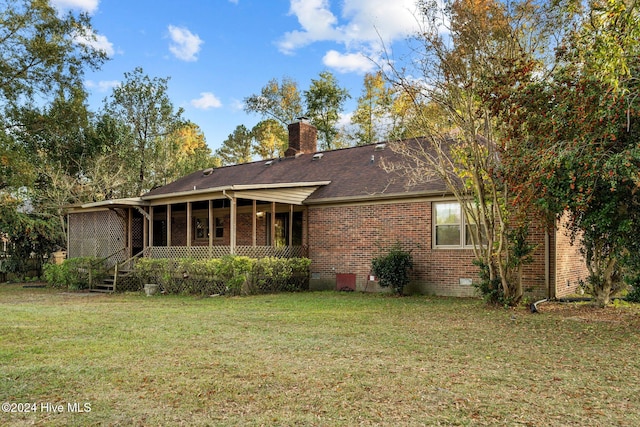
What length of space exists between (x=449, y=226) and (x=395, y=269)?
1901mm

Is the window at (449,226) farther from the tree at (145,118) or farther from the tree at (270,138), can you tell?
the tree at (270,138)

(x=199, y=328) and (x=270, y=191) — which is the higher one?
(x=270, y=191)

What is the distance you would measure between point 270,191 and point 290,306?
15.1 feet

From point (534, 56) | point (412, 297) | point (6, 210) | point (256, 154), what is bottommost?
point (412, 297)

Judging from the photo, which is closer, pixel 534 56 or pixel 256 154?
pixel 534 56

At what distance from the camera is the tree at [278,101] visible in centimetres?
3638

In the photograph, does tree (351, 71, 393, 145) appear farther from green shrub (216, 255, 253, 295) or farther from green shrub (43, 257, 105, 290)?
green shrub (216, 255, 253, 295)

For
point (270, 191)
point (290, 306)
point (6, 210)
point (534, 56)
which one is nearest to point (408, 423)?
point (290, 306)

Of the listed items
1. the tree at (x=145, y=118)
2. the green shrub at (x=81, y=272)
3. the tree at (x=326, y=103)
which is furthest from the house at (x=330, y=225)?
the tree at (x=326, y=103)

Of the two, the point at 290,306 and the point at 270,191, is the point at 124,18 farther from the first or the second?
the point at 290,306

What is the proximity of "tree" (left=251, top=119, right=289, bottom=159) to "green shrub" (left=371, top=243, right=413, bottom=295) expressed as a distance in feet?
81.1

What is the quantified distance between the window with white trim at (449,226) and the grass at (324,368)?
3.34 metres

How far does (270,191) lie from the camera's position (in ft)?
48.9

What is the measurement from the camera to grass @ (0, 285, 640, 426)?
13.6 ft
